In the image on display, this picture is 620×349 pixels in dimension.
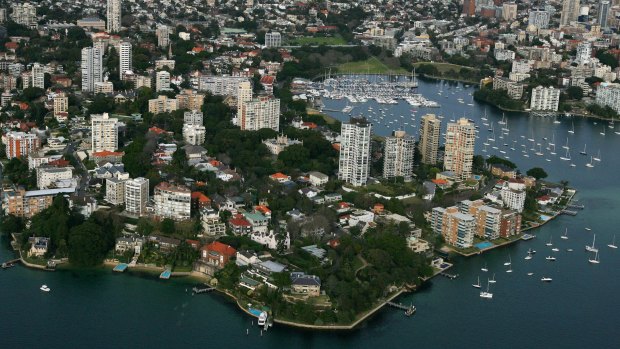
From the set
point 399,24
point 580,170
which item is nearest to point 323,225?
point 580,170

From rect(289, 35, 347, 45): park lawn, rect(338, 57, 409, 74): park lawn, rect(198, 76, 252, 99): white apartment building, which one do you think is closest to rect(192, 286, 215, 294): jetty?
rect(198, 76, 252, 99): white apartment building

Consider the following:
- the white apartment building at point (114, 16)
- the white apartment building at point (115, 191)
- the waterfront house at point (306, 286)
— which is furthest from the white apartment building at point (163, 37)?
the waterfront house at point (306, 286)

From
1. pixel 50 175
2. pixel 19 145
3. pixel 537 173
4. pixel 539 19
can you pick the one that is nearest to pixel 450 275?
pixel 537 173

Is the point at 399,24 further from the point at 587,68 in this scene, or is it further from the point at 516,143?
the point at 516,143

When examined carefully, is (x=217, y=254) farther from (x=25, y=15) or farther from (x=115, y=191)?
(x=25, y=15)

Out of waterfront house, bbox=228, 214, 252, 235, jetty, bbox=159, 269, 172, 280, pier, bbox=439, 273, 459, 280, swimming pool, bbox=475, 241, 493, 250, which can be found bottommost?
jetty, bbox=159, 269, 172, 280

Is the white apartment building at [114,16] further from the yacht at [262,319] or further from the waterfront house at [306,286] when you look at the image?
the yacht at [262,319]

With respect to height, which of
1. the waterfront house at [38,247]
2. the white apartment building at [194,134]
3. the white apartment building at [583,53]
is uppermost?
the white apartment building at [583,53]

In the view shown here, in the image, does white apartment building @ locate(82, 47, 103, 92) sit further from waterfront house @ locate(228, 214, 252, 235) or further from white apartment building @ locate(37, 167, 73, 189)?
waterfront house @ locate(228, 214, 252, 235)
